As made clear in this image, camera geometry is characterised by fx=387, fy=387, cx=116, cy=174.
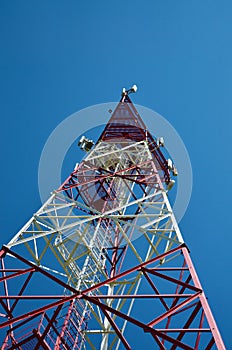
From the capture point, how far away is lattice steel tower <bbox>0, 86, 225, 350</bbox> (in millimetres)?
6957

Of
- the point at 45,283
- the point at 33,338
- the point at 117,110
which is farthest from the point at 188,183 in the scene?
the point at 45,283

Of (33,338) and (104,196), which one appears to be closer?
(33,338)

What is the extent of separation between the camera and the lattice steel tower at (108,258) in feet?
22.8

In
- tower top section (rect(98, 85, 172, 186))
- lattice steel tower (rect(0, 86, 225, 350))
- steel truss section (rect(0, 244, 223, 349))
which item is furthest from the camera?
tower top section (rect(98, 85, 172, 186))

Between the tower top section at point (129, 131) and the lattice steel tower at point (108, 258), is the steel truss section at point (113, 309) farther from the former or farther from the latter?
the tower top section at point (129, 131)

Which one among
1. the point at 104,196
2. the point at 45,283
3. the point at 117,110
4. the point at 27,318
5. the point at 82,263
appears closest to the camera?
the point at 27,318

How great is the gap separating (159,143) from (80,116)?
14.1 feet

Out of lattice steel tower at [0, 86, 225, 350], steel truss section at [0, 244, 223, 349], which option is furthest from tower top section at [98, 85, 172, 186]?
steel truss section at [0, 244, 223, 349]

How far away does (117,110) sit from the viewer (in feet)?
61.5

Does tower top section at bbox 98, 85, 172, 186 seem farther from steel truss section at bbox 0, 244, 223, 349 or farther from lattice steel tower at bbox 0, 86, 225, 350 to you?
steel truss section at bbox 0, 244, 223, 349

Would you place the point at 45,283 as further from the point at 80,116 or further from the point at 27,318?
the point at 27,318

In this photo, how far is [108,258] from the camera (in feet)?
41.9

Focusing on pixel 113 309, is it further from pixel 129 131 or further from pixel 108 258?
pixel 129 131

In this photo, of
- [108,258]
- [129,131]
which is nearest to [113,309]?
[108,258]
